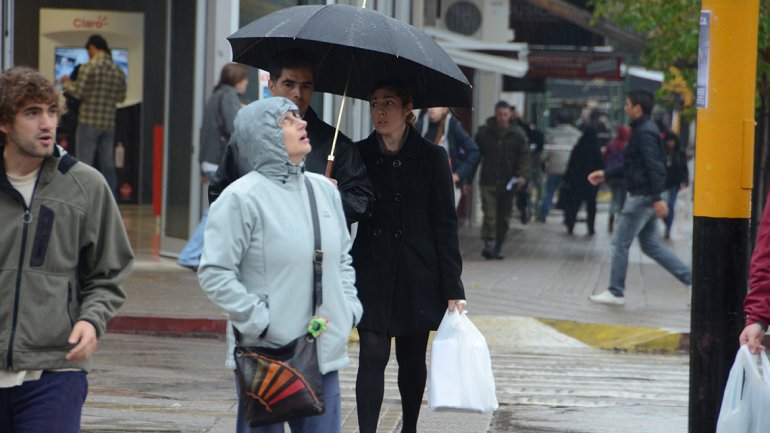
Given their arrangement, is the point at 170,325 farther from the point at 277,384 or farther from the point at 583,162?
the point at 583,162

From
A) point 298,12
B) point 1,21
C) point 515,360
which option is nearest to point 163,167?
point 1,21

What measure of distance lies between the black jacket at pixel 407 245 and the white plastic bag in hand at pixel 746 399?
1.51 meters

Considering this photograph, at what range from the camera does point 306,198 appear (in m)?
4.52

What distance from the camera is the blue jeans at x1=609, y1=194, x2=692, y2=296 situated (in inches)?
494

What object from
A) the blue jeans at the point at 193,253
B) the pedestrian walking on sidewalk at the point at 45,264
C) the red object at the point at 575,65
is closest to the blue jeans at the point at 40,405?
the pedestrian walking on sidewalk at the point at 45,264

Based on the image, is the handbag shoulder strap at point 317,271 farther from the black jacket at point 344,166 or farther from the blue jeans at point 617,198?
the blue jeans at point 617,198

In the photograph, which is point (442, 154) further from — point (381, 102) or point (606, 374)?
point (606, 374)

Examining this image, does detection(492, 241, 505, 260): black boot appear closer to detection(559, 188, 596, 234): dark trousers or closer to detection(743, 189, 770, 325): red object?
detection(559, 188, 596, 234): dark trousers

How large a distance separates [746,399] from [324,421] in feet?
4.67

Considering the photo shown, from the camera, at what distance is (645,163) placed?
12.5m

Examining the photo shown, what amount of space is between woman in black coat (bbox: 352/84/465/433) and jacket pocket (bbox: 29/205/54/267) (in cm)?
205

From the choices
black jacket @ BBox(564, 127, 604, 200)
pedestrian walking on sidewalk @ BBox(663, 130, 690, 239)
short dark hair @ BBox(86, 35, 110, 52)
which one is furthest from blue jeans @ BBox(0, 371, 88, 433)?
black jacket @ BBox(564, 127, 604, 200)

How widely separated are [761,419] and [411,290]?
69.8 inches

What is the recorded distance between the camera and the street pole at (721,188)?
5.71 metres
